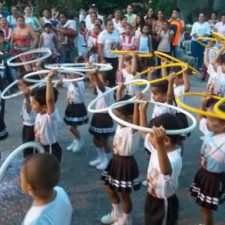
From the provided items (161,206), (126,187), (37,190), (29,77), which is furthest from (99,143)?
(37,190)

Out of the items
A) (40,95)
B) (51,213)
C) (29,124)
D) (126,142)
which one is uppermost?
(51,213)

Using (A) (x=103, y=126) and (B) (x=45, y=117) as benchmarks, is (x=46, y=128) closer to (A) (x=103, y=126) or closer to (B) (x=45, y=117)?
(B) (x=45, y=117)

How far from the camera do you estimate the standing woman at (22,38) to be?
11.6 meters

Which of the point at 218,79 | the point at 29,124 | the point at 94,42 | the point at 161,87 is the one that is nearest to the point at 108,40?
the point at 94,42

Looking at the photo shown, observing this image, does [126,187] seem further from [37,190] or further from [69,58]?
[69,58]

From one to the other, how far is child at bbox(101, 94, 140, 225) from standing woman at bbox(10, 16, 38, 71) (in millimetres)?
6829

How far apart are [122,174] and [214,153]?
39.4 inches

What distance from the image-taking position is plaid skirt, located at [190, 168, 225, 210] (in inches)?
186

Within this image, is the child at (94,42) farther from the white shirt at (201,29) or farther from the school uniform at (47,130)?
the school uniform at (47,130)

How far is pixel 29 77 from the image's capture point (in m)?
7.06

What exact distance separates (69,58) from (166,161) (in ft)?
34.6

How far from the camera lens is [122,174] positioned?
5125 mm

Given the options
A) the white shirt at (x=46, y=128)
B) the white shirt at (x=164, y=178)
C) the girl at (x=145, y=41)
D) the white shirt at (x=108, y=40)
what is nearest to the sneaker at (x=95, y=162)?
Result: the white shirt at (x=46, y=128)

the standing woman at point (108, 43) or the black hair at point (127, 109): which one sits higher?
the black hair at point (127, 109)
